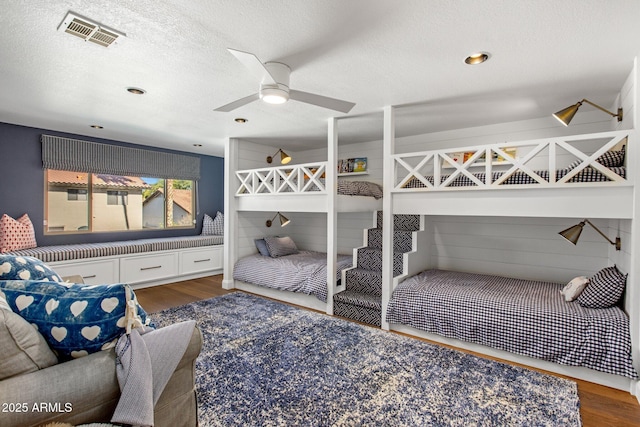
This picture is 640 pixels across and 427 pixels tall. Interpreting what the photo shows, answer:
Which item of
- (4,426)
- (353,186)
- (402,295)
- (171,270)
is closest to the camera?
(4,426)

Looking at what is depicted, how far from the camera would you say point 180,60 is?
7.68ft

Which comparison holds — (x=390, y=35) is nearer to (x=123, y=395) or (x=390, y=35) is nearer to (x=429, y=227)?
(x=123, y=395)

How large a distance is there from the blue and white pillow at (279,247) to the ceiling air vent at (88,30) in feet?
11.7

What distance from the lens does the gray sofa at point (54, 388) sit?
41.9 inches

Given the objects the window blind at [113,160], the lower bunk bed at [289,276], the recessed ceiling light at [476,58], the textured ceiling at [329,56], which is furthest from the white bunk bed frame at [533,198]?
the window blind at [113,160]

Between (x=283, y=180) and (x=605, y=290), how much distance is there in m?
3.78

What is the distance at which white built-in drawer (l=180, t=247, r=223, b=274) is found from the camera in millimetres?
5391

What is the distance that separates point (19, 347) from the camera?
1152mm

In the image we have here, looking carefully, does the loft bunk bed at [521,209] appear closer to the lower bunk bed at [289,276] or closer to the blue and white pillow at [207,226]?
the lower bunk bed at [289,276]

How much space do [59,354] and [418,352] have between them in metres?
2.53

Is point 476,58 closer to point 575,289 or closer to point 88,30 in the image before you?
point 575,289

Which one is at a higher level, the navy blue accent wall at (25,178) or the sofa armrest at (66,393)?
the navy blue accent wall at (25,178)

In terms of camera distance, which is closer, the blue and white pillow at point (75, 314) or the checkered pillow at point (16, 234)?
the blue and white pillow at point (75, 314)

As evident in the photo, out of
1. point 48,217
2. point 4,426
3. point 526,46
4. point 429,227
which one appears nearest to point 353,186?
point 429,227
